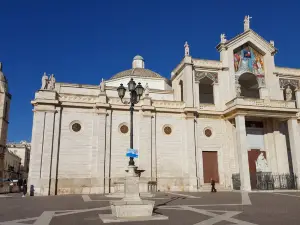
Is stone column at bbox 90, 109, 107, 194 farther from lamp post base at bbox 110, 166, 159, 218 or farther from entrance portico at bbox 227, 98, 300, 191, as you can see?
lamp post base at bbox 110, 166, 159, 218

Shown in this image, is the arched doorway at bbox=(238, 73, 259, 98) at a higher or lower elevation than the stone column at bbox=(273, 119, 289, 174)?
higher

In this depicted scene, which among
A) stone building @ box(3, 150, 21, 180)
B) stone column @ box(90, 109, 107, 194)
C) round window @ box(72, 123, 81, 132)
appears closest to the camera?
stone column @ box(90, 109, 107, 194)

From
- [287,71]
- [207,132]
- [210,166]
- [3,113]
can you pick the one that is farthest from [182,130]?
[3,113]

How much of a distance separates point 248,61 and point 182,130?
38.9 ft

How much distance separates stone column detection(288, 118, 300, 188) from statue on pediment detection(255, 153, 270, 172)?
105 inches

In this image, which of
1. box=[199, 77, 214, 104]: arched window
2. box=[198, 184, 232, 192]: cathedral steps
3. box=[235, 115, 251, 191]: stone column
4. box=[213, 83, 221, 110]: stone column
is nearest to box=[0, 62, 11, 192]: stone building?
box=[199, 77, 214, 104]: arched window

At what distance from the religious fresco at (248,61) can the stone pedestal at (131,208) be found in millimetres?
24141

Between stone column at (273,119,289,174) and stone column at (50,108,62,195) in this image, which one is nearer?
stone column at (50,108,62,195)

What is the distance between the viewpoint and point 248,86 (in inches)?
1426

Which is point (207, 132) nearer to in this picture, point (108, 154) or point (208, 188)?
point (208, 188)

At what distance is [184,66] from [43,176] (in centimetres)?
1763

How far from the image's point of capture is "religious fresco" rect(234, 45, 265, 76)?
106 feet

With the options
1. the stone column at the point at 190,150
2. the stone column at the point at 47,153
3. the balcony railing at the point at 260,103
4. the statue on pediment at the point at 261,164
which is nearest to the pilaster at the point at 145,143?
the stone column at the point at 190,150

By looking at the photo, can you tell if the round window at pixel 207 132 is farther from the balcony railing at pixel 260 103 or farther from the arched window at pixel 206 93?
the arched window at pixel 206 93
